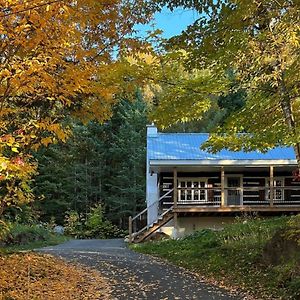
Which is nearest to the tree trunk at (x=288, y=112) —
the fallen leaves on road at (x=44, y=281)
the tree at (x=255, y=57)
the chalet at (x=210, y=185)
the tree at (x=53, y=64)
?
the tree at (x=255, y=57)

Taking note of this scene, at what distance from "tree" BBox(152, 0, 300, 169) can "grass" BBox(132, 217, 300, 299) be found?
6.70 ft

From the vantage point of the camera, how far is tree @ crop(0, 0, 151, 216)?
534 cm

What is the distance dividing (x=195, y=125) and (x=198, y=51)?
41.6 meters

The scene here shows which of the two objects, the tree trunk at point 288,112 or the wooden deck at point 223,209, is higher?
the tree trunk at point 288,112

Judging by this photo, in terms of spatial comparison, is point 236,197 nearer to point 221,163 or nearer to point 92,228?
point 221,163

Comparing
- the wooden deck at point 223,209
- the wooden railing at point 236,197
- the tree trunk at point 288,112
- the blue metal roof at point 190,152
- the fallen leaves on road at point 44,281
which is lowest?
the fallen leaves on road at point 44,281

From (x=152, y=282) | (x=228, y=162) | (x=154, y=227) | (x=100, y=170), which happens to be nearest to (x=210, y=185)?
(x=228, y=162)

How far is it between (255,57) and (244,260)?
5.07m

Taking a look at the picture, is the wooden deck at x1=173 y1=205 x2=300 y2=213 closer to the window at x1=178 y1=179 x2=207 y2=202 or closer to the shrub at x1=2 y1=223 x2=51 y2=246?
the window at x1=178 y1=179 x2=207 y2=202

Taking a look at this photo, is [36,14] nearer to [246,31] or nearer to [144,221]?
[246,31]

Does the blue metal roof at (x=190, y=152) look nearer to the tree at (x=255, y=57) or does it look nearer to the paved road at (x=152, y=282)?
the paved road at (x=152, y=282)

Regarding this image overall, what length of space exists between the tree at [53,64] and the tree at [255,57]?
4.23 feet

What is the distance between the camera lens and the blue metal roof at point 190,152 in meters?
21.9

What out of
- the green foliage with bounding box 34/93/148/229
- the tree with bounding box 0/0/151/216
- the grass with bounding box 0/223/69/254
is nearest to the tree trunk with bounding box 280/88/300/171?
the tree with bounding box 0/0/151/216
